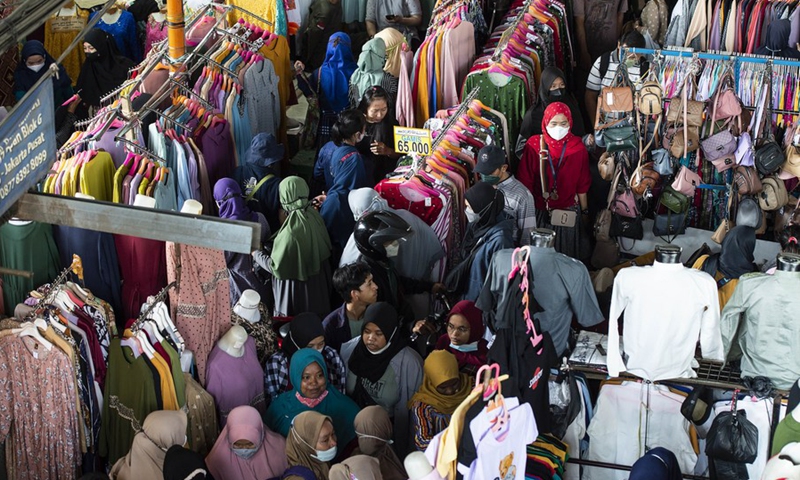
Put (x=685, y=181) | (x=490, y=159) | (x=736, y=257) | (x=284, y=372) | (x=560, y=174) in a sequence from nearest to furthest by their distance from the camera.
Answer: (x=736, y=257) < (x=284, y=372) < (x=490, y=159) < (x=560, y=174) < (x=685, y=181)

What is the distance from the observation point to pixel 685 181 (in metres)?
7.94

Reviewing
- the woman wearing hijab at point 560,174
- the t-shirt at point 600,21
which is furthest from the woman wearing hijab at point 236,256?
the t-shirt at point 600,21

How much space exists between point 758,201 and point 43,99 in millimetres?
5028

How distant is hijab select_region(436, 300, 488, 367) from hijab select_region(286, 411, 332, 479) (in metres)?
0.87

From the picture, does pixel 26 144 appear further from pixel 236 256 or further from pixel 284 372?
pixel 236 256

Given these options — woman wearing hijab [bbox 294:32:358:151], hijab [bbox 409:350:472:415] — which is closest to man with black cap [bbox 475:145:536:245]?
hijab [bbox 409:350:472:415]

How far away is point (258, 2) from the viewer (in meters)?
9.88

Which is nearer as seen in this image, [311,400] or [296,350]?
[311,400]

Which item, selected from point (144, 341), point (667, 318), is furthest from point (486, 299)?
point (144, 341)

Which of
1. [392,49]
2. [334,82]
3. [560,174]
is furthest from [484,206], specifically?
[334,82]

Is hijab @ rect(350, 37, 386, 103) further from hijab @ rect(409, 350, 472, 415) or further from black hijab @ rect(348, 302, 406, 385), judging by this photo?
hijab @ rect(409, 350, 472, 415)

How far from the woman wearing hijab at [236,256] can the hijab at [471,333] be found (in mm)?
1322

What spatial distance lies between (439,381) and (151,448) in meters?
1.43

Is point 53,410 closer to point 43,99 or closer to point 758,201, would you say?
point 43,99
